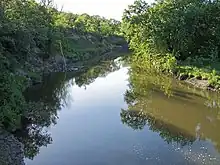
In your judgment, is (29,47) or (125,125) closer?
(125,125)

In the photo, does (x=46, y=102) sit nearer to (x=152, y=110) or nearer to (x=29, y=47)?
(x=29, y=47)

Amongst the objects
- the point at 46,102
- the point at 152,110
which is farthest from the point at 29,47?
the point at 152,110

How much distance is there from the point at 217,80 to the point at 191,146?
51.9 ft

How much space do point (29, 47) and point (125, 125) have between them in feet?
50.7

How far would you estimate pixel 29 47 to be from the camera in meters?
35.7

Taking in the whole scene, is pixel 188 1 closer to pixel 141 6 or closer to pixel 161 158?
pixel 141 6

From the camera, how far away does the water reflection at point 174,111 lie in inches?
883

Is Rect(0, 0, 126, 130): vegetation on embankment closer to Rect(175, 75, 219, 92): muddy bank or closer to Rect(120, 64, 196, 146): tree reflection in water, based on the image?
Rect(120, 64, 196, 146): tree reflection in water

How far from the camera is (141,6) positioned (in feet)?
175

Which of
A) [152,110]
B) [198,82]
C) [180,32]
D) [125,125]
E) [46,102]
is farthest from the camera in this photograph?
[180,32]

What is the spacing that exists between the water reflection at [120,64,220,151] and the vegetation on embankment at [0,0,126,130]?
26.2 ft

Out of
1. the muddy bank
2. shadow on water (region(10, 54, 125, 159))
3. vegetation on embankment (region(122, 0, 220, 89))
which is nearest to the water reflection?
the muddy bank

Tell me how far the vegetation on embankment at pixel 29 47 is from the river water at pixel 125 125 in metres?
1.78

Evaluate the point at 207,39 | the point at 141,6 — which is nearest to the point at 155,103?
the point at 207,39
